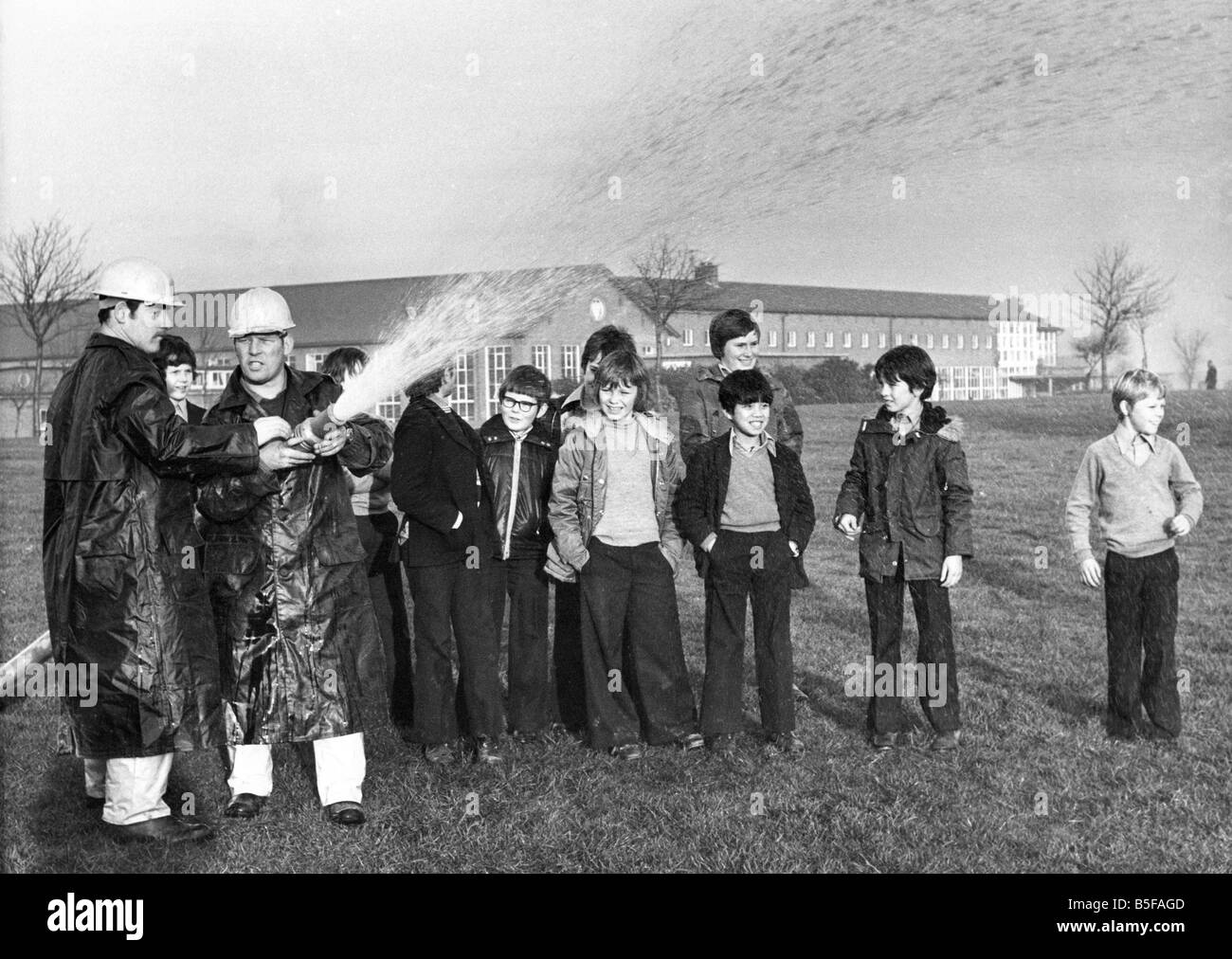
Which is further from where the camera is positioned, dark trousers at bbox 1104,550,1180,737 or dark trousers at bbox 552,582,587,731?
dark trousers at bbox 552,582,587,731

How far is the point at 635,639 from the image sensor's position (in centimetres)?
673

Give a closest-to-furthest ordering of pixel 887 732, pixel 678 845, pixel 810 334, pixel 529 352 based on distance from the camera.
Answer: pixel 678 845, pixel 887 732, pixel 529 352, pixel 810 334

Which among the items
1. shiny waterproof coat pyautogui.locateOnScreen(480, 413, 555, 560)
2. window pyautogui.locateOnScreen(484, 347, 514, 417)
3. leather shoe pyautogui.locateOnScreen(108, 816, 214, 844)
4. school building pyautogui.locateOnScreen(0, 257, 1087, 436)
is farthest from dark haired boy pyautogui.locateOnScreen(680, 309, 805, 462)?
window pyautogui.locateOnScreen(484, 347, 514, 417)

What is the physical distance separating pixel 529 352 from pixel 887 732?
139ft

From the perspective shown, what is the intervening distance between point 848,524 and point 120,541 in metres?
3.72

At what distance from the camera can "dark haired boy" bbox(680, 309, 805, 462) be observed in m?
7.03

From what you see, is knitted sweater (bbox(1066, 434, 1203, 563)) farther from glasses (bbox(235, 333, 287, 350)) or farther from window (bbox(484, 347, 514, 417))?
window (bbox(484, 347, 514, 417))

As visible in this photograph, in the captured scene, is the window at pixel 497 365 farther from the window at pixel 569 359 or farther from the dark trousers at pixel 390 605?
the dark trousers at pixel 390 605

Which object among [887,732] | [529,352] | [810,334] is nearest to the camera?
[887,732]

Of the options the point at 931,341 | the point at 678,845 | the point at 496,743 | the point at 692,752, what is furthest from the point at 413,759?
the point at 931,341

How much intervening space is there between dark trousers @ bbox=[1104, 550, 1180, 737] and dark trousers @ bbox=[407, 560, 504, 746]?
11.4ft

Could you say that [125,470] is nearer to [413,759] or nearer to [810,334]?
[413,759]
